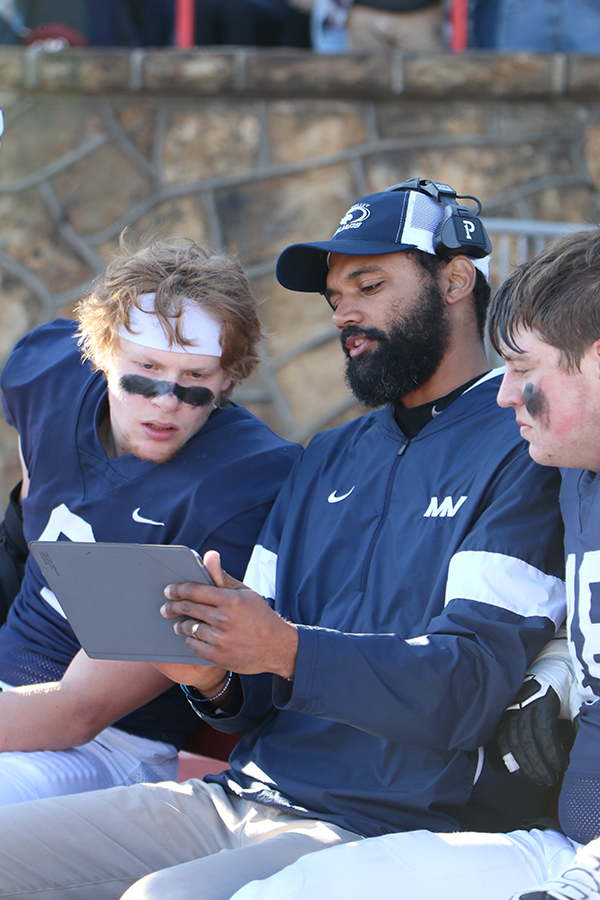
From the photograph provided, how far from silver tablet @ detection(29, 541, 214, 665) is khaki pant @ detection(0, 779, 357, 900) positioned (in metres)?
0.39

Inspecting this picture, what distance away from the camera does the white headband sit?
2.25 m

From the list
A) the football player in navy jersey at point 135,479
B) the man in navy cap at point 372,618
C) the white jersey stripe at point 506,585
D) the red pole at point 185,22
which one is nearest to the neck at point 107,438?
the football player in navy jersey at point 135,479

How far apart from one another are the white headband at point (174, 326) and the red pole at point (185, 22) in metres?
3.57

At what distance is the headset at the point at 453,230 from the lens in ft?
7.07

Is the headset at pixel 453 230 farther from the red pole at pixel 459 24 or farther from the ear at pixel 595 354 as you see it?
the red pole at pixel 459 24

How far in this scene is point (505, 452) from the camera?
1818 mm

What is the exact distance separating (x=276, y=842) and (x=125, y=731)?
71 centimetres

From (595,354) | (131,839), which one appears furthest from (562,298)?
(131,839)

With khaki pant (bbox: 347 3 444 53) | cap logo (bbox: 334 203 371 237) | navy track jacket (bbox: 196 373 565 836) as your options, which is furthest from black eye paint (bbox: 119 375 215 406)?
khaki pant (bbox: 347 3 444 53)

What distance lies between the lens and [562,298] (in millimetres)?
1589

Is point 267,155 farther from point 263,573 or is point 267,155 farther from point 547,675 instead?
point 547,675

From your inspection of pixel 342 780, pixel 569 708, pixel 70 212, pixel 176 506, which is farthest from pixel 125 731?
pixel 70 212

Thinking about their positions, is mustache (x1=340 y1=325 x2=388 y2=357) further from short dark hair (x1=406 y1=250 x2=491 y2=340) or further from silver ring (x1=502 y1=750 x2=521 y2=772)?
silver ring (x1=502 y1=750 x2=521 y2=772)

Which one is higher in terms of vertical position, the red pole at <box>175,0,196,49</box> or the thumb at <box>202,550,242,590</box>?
the red pole at <box>175,0,196,49</box>
